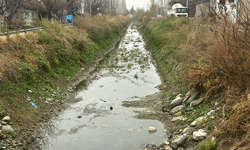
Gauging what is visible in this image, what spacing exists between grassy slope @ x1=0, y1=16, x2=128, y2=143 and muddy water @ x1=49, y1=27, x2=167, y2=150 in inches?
45.0

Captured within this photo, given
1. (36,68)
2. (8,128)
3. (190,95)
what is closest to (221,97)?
(190,95)

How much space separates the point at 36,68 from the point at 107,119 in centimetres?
488

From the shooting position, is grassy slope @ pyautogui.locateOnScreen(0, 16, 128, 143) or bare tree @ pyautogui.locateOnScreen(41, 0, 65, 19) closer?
grassy slope @ pyautogui.locateOnScreen(0, 16, 128, 143)

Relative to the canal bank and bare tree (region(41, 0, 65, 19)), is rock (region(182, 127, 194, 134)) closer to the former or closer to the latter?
the canal bank

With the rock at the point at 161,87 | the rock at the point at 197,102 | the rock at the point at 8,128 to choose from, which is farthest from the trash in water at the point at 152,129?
the rock at the point at 161,87

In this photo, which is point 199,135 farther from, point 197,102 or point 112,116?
point 112,116

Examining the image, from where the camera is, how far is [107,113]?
10055mm

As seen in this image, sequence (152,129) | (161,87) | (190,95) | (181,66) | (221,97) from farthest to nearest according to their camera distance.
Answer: (181,66) < (161,87) < (190,95) < (152,129) < (221,97)

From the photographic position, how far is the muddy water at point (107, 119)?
7.73 metres

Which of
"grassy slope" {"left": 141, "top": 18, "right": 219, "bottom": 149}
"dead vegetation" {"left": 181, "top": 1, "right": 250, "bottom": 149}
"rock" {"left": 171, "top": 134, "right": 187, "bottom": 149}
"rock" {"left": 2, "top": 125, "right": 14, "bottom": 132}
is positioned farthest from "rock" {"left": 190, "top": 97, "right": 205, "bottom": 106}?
"rock" {"left": 2, "top": 125, "right": 14, "bottom": 132}

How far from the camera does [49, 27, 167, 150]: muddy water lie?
7.73 meters

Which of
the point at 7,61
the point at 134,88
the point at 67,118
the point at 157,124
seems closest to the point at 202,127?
the point at 157,124

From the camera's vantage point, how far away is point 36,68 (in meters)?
12.2

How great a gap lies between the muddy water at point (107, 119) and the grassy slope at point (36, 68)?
1.14 metres
